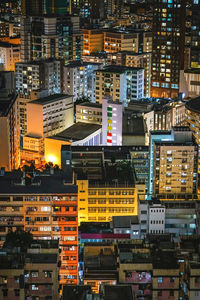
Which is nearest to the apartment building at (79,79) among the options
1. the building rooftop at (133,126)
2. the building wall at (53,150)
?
the building rooftop at (133,126)

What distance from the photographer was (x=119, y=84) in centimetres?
7275

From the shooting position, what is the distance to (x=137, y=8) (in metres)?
116

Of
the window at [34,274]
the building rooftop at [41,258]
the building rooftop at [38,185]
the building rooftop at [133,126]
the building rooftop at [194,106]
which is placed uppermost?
the building rooftop at [194,106]

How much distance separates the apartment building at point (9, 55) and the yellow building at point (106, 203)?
46.0 m

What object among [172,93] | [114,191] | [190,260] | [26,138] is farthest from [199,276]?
[172,93]

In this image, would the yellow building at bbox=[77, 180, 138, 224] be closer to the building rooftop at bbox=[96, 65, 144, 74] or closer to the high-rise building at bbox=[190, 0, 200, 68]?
the building rooftop at bbox=[96, 65, 144, 74]

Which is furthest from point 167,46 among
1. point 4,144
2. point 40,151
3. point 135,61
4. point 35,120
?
point 4,144

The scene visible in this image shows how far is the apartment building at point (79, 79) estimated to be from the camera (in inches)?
3027

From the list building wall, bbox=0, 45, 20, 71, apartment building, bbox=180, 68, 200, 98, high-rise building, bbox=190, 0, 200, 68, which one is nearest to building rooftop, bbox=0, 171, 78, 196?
apartment building, bbox=180, 68, 200, 98

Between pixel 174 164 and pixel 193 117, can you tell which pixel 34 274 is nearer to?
pixel 174 164

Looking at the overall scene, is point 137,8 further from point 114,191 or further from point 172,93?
point 114,191

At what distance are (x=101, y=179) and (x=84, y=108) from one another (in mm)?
18911

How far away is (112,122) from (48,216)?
84.9ft

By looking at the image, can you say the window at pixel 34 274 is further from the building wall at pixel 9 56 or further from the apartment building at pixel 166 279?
the building wall at pixel 9 56
